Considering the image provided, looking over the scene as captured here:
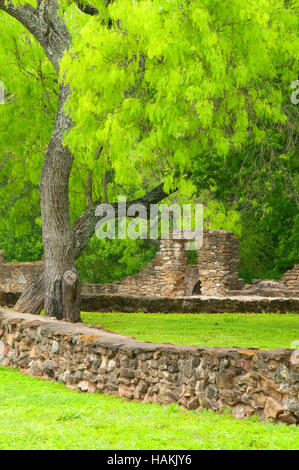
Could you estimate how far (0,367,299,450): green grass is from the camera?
6152 mm

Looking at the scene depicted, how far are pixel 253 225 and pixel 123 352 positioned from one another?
26.8m

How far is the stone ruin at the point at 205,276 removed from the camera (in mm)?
25109

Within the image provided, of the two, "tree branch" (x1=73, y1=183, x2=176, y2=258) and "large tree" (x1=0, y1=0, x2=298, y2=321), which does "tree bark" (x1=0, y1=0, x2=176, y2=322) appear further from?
"tree branch" (x1=73, y1=183, x2=176, y2=258)

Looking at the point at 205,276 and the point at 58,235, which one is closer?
the point at 58,235

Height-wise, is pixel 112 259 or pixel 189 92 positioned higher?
pixel 189 92

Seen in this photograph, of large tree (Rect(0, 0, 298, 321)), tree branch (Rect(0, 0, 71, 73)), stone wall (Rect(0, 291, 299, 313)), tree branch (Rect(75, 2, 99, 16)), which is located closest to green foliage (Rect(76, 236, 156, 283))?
stone wall (Rect(0, 291, 299, 313))

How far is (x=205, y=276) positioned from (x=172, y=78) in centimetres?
1398

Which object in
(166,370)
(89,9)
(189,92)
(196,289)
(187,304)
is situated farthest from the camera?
(196,289)

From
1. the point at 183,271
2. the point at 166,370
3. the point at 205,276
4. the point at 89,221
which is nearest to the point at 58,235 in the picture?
the point at 89,221

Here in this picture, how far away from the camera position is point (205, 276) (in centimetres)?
2547

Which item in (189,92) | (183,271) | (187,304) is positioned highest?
(189,92)

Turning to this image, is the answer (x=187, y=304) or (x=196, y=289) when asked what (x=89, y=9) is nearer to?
(x=187, y=304)

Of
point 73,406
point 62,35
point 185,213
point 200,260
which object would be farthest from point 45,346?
point 200,260
